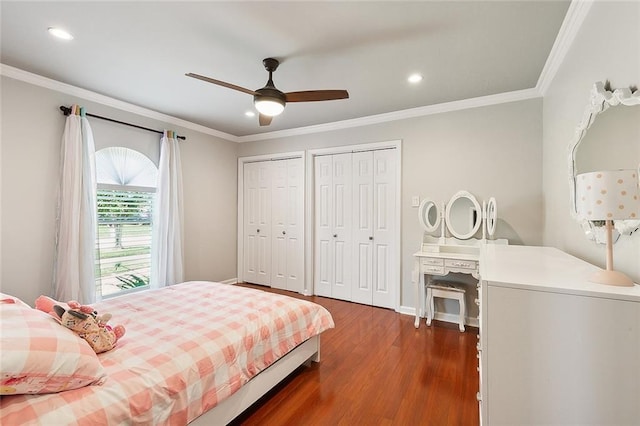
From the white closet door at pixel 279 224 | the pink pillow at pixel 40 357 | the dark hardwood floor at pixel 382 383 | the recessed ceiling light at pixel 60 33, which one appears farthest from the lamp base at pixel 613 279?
the white closet door at pixel 279 224

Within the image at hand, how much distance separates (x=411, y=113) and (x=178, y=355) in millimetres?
3441

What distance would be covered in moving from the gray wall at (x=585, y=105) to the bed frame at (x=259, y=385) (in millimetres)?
1970

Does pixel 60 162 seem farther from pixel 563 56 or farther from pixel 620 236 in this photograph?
pixel 563 56

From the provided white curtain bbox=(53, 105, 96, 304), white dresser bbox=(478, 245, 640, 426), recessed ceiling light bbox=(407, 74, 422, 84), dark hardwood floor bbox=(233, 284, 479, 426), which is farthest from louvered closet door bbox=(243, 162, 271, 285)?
white dresser bbox=(478, 245, 640, 426)

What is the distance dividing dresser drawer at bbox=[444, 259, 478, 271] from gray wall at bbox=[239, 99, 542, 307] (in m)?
0.55

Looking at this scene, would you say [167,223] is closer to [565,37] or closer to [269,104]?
[269,104]

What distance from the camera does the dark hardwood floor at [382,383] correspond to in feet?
5.94

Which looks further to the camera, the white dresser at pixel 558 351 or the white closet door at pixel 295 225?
the white closet door at pixel 295 225

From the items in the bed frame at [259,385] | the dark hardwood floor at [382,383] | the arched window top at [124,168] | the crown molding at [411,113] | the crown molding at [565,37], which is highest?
the crown molding at [411,113]

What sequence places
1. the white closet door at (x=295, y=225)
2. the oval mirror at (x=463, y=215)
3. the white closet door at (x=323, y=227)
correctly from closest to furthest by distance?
the oval mirror at (x=463, y=215) < the white closet door at (x=323, y=227) < the white closet door at (x=295, y=225)

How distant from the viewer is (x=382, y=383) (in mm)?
2160

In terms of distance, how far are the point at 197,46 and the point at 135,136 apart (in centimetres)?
199

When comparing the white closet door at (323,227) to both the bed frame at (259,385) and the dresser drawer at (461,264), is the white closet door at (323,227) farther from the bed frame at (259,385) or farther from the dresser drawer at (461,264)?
the bed frame at (259,385)

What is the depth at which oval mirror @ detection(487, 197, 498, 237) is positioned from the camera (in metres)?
2.96
